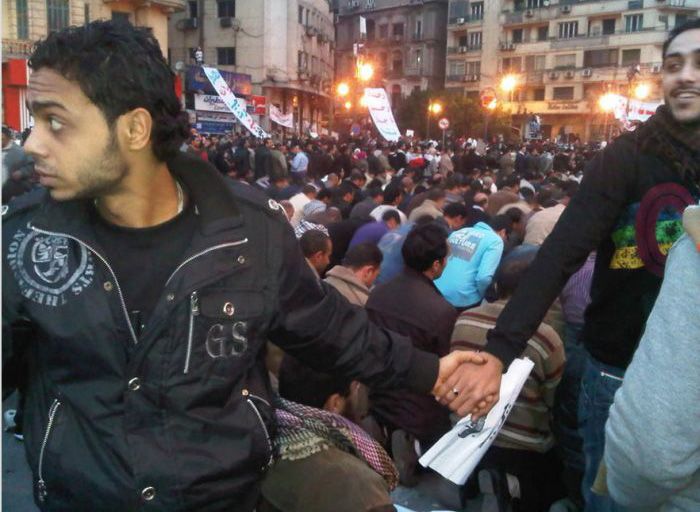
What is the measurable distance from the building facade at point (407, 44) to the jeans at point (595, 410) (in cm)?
6279

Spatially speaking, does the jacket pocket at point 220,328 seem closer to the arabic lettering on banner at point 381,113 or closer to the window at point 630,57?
the arabic lettering on banner at point 381,113

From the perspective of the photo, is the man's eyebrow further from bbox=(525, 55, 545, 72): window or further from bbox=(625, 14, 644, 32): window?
bbox=(525, 55, 545, 72): window

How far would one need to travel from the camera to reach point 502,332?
2.39 metres

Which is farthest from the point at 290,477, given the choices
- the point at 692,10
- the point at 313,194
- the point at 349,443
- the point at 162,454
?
the point at 692,10

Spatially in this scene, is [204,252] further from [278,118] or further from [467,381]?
[278,118]

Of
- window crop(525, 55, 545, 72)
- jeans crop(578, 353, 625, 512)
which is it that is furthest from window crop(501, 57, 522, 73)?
jeans crop(578, 353, 625, 512)

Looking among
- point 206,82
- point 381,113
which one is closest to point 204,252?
point 381,113

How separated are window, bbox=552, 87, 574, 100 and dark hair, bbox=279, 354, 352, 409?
5704 centimetres

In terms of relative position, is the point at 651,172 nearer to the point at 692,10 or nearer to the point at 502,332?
the point at 502,332

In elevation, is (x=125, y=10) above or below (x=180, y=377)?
above

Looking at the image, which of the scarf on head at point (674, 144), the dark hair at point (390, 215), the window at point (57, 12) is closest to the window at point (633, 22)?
the window at point (57, 12)

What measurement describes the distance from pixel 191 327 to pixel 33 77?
0.74 m

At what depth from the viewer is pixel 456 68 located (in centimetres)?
6275

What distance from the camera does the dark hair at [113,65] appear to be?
5.64ft
